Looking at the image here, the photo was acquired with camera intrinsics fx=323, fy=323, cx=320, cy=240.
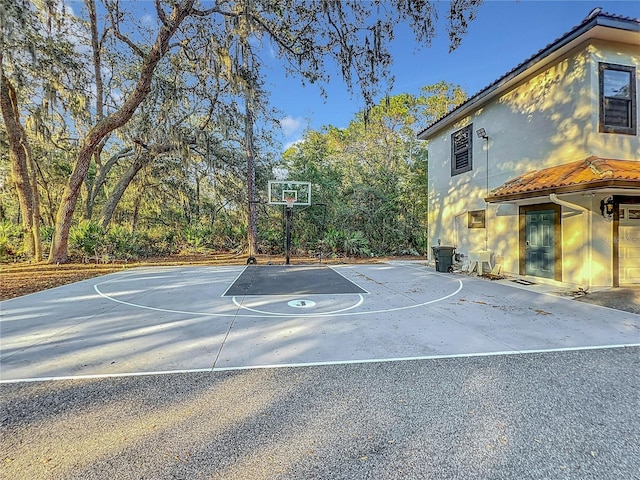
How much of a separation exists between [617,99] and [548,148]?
1.42m

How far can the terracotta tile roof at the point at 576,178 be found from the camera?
5.43 meters

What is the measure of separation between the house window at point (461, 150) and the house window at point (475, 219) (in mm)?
1398

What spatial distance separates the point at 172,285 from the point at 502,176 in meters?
9.02

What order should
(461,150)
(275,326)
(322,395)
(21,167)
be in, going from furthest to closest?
(21,167) < (461,150) < (275,326) < (322,395)

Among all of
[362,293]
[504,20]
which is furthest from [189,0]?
[362,293]

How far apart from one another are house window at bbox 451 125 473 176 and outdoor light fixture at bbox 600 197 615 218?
3.90 meters

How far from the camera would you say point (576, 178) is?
5945mm

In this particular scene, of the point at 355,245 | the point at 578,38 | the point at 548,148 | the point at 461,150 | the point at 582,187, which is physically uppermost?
the point at 578,38

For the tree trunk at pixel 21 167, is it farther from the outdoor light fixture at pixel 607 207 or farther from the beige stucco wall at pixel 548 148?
the outdoor light fixture at pixel 607 207

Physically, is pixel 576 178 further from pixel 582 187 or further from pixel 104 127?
pixel 104 127

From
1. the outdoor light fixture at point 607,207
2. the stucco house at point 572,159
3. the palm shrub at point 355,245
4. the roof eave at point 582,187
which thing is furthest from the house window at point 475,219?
the palm shrub at point 355,245

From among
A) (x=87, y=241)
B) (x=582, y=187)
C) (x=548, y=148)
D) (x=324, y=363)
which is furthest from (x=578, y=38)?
(x=87, y=241)

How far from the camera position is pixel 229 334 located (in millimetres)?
4227

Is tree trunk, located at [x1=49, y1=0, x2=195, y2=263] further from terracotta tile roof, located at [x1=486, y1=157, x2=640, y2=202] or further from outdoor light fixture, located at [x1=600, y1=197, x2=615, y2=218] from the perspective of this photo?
outdoor light fixture, located at [x1=600, y1=197, x2=615, y2=218]
